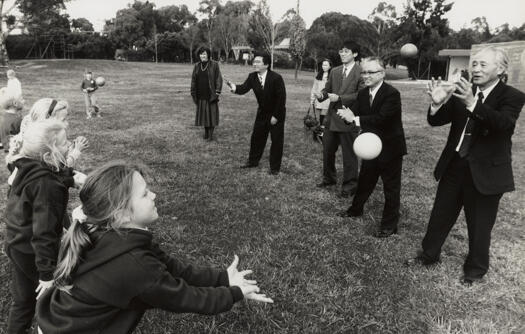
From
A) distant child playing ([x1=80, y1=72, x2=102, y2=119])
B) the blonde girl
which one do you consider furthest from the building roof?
the blonde girl

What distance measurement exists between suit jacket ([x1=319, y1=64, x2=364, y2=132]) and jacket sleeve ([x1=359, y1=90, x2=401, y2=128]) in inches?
54.7

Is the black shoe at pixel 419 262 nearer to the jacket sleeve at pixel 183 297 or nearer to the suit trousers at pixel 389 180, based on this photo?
the suit trousers at pixel 389 180

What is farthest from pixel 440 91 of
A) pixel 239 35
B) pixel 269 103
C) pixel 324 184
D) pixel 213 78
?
pixel 239 35

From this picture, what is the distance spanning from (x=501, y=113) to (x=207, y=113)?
6940mm

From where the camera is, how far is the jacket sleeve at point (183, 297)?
70.1 inches

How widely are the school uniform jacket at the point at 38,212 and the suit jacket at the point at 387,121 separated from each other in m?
3.15

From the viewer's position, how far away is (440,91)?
324 cm

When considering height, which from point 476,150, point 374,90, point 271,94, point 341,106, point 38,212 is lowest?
point 38,212

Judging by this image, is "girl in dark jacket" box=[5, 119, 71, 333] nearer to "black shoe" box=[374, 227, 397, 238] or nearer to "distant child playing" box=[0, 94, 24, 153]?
"distant child playing" box=[0, 94, 24, 153]

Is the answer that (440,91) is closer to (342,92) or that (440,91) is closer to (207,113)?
(342,92)

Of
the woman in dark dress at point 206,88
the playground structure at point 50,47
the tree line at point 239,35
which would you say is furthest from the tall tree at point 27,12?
the woman in dark dress at point 206,88

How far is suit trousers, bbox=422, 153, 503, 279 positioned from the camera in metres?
3.54

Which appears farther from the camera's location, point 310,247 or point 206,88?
point 206,88

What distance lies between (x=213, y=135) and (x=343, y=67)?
4834mm
